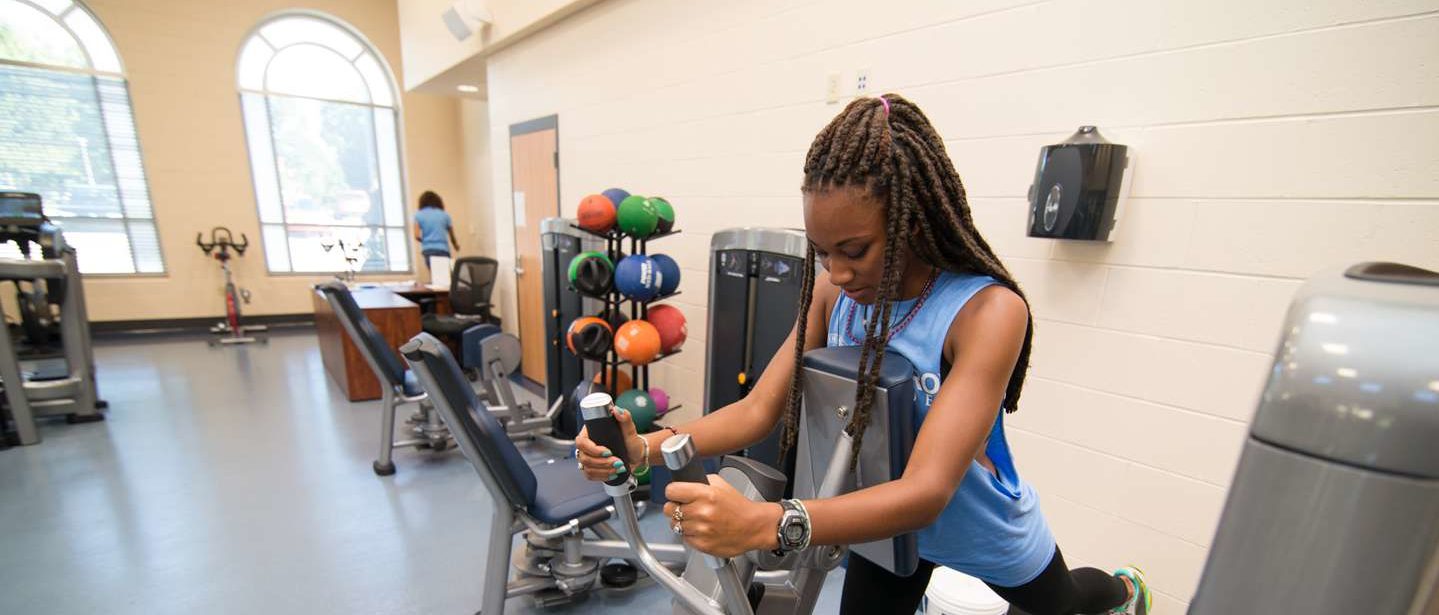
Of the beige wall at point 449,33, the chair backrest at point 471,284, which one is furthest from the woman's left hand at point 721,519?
the chair backrest at point 471,284

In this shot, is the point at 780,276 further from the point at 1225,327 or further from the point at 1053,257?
the point at 1225,327

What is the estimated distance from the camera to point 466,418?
1616 millimetres

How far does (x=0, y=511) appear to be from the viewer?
2.57 m

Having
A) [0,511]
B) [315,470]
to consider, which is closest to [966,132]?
[315,470]

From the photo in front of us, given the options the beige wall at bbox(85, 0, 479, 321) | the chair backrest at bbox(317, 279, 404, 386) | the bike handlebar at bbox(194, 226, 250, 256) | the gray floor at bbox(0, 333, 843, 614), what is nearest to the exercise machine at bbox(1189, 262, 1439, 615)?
the gray floor at bbox(0, 333, 843, 614)

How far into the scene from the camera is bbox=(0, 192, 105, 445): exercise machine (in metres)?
3.20

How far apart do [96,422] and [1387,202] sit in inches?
252

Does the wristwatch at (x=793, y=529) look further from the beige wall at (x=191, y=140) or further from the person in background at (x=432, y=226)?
the beige wall at (x=191, y=140)

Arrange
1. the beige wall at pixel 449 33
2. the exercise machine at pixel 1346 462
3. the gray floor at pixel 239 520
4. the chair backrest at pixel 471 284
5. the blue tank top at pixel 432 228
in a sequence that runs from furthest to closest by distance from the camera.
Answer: the blue tank top at pixel 432 228 < the chair backrest at pixel 471 284 < the beige wall at pixel 449 33 < the gray floor at pixel 239 520 < the exercise machine at pixel 1346 462

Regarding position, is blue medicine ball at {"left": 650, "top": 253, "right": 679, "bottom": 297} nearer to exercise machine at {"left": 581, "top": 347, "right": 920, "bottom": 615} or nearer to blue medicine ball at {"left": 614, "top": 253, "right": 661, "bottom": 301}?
blue medicine ball at {"left": 614, "top": 253, "right": 661, "bottom": 301}

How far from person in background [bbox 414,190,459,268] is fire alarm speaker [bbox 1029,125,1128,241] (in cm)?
605

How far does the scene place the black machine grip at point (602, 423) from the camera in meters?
0.86

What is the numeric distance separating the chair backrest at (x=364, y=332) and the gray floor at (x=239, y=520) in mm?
628

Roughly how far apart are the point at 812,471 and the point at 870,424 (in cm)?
19
